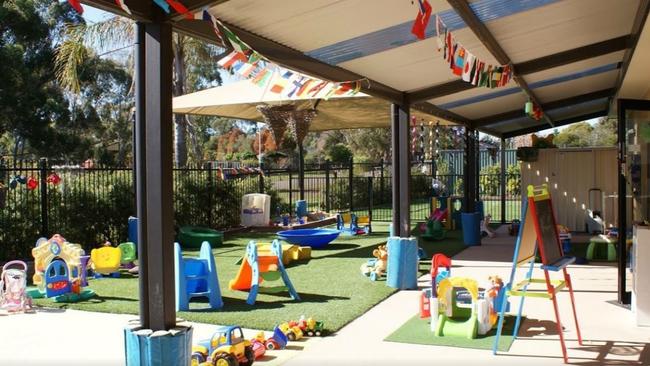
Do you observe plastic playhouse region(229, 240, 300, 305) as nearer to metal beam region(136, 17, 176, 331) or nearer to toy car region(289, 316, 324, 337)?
toy car region(289, 316, 324, 337)

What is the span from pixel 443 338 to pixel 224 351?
2140 millimetres

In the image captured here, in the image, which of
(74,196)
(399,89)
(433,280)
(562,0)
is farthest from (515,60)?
(74,196)

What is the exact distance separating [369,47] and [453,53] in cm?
85

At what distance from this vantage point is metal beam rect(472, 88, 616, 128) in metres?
13.5

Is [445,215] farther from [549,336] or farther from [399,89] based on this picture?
[549,336]

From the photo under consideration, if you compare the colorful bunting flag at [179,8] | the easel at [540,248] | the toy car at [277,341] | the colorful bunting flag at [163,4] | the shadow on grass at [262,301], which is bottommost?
the shadow on grass at [262,301]

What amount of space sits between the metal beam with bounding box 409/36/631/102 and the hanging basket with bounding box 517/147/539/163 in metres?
8.08

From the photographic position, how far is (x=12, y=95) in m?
27.0

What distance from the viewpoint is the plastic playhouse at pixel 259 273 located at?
7.48 m

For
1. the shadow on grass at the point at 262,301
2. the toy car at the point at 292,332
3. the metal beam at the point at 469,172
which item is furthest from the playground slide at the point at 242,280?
the metal beam at the point at 469,172

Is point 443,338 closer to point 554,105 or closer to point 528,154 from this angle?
point 554,105

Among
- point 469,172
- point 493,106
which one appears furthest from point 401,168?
point 469,172

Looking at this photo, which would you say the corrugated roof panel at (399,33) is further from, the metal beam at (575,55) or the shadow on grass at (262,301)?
the shadow on grass at (262,301)

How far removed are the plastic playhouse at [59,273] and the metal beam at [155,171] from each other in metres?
4.57
